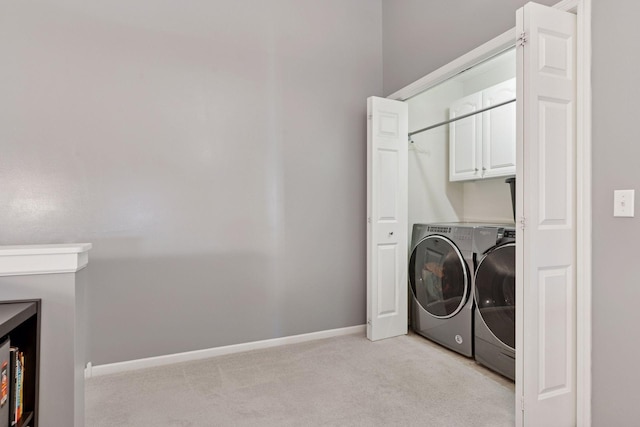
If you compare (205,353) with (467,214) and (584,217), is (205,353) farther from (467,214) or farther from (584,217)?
(467,214)

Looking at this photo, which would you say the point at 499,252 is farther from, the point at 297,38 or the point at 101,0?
the point at 101,0

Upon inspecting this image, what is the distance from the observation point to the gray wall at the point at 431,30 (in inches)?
86.6

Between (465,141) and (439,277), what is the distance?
127 centimetres

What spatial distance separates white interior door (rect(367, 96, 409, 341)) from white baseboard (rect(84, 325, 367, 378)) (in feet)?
1.06

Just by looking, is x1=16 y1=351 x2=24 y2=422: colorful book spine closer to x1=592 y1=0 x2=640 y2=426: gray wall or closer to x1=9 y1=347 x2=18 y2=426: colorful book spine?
x1=9 y1=347 x2=18 y2=426: colorful book spine

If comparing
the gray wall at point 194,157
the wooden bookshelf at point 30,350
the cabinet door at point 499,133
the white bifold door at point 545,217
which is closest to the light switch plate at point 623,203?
the white bifold door at point 545,217

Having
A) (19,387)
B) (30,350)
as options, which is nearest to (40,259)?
(30,350)

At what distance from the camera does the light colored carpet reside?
1.83 metres

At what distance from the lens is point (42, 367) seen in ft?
3.94

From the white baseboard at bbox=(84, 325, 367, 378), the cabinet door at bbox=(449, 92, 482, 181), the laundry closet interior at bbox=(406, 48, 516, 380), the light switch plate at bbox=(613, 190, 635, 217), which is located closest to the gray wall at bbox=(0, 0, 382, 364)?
the white baseboard at bbox=(84, 325, 367, 378)

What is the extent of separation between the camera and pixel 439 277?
283 cm

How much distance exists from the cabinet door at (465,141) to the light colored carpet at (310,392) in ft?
5.12

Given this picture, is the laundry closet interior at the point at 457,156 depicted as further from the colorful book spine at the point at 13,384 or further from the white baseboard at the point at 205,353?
the colorful book spine at the point at 13,384

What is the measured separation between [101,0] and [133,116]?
0.77 meters
